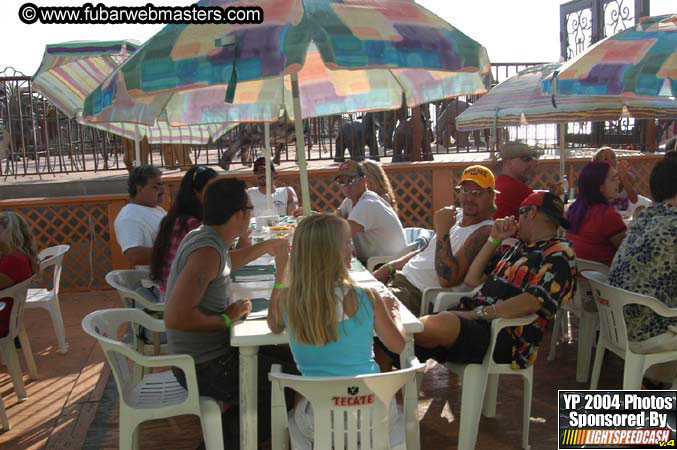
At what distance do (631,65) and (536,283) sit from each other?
1.76m

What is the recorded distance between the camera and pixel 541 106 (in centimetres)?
622

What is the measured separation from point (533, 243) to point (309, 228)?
150 cm

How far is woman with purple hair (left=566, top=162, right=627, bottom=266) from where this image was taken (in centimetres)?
432

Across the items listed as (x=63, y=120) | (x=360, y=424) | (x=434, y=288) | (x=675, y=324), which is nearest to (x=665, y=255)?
(x=675, y=324)

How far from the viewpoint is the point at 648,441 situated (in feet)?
10.6

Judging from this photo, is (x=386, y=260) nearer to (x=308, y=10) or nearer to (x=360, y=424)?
(x=308, y=10)

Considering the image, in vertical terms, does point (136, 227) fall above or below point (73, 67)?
below

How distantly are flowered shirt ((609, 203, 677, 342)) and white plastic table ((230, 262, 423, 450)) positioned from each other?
131 centimetres

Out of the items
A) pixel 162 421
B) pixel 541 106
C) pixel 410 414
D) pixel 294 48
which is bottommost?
pixel 162 421

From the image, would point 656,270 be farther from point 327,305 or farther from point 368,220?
point 368,220

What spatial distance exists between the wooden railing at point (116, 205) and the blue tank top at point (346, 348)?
222 inches

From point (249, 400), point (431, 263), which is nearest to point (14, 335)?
point (249, 400)

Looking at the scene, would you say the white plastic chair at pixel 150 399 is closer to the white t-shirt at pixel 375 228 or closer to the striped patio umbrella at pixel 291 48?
the striped patio umbrella at pixel 291 48

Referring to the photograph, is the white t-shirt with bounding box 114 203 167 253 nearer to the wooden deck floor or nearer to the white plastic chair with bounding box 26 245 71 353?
the white plastic chair with bounding box 26 245 71 353
